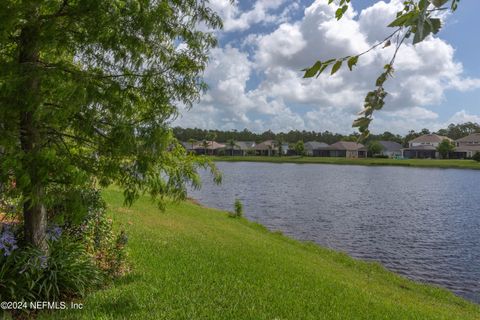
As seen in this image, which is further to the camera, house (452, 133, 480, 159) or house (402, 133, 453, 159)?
house (402, 133, 453, 159)

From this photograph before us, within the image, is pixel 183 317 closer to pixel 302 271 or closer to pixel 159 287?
pixel 159 287

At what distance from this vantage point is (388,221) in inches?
1078

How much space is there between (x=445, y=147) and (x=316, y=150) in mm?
42256

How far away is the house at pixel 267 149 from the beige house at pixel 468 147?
2345 inches

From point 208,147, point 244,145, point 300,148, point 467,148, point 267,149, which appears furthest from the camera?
point 244,145

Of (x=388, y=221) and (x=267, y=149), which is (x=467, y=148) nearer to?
(x=267, y=149)

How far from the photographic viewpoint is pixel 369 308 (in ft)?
27.1

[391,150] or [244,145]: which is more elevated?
[244,145]

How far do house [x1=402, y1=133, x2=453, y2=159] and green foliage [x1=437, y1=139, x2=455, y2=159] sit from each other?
5.29m

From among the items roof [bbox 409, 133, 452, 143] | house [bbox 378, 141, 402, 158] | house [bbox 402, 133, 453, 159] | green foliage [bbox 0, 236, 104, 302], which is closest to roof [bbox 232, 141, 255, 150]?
house [bbox 378, 141, 402, 158]

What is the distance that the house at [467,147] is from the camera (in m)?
112

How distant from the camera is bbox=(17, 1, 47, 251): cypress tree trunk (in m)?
5.31

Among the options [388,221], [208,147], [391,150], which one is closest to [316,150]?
[391,150]

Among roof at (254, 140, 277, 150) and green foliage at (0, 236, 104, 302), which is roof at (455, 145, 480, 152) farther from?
green foliage at (0, 236, 104, 302)
